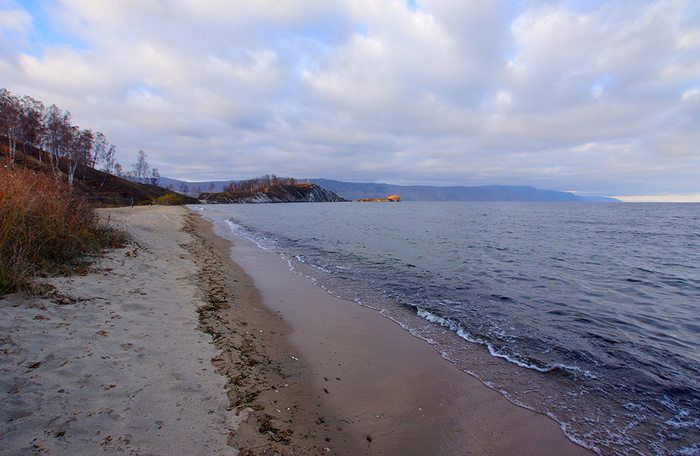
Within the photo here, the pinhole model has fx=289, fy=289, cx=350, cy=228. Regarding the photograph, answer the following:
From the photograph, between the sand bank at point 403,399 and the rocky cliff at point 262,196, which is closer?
the sand bank at point 403,399

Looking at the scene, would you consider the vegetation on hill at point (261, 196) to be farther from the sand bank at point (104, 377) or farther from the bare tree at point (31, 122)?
the sand bank at point (104, 377)

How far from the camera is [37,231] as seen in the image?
6484 mm

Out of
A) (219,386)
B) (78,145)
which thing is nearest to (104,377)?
(219,386)

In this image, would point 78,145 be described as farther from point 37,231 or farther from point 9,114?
point 37,231

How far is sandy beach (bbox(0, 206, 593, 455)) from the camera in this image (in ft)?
9.32

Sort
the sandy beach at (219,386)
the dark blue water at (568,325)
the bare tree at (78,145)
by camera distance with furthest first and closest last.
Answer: the bare tree at (78,145), the dark blue water at (568,325), the sandy beach at (219,386)

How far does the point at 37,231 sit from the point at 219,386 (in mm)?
6148

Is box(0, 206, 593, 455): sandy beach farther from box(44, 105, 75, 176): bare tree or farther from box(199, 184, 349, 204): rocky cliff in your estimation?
box(199, 184, 349, 204): rocky cliff

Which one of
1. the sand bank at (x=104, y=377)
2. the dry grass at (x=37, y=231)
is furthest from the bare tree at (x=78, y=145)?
the sand bank at (x=104, y=377)

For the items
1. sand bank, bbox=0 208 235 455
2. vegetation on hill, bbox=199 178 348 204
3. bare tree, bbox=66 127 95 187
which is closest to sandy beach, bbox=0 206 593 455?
sand bank, bbox=0 208 235 455

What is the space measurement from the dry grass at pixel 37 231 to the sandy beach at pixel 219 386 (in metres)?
0.55

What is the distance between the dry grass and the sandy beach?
1.80ft

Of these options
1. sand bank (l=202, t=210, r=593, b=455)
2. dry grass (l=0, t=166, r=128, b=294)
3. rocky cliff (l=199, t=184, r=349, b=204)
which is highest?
rocky cliff (l=199, t=184, r=349, b=204)

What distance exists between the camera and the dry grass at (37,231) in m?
5.46
